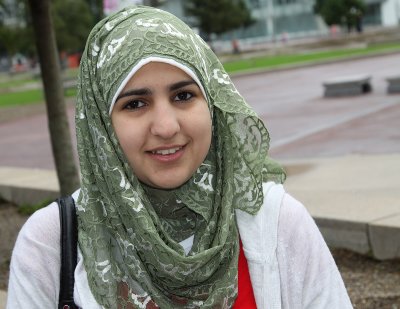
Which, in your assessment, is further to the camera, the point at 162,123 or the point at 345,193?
the point at 345,193

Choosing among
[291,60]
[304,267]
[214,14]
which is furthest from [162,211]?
[214,14]

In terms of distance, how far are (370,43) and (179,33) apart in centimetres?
4544

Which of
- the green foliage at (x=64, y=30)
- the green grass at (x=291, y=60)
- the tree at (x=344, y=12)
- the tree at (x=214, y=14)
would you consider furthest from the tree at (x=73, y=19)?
the tree at (x=344, y=12)

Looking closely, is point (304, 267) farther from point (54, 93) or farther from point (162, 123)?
point (54, 93)

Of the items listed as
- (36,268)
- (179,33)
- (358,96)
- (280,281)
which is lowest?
(358,96)

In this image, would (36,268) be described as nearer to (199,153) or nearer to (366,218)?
(199,153)

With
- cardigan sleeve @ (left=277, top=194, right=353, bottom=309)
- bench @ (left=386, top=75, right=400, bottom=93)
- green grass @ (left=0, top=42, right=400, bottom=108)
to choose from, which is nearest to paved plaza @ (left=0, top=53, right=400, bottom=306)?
bench @ (left=386, top=75, right=400, bottom=93)

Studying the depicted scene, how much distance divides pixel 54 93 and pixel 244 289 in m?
4.68

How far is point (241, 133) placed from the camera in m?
2.18

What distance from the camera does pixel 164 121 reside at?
1.93 meters

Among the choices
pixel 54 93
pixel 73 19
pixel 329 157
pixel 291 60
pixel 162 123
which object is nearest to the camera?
pixel 162 123

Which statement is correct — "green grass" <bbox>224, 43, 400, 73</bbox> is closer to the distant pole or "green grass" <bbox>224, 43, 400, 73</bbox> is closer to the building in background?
the building in background

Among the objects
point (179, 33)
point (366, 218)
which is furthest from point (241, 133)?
point (366, 218)

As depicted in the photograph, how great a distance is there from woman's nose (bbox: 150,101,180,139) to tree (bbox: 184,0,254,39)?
58.8 meters
